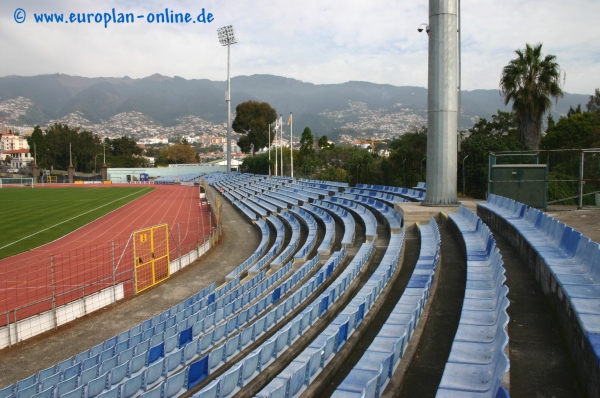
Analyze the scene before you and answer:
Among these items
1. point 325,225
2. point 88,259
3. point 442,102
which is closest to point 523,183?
point 442,102

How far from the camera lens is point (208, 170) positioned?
7288cm

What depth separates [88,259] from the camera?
16406 millimetres

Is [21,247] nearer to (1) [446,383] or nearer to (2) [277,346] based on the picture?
(2) [277,346]

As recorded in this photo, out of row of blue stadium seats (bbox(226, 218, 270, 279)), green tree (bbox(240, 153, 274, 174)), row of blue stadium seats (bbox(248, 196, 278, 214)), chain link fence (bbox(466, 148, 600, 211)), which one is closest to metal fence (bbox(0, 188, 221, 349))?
row of blue stadium seats (bbox(226, 218, 270, 279))

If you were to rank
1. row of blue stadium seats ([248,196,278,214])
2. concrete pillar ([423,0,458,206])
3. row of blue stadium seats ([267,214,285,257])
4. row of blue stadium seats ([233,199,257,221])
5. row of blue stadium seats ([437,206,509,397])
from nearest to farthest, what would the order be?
row of blue stadium seats ([437,206,509,397]) < concrete pillar ([423,0,458,206]) < row of blue stadium seats ([267,214,285,257]) < row of blue stadium seats ([248,196,278,214]) < row of blue stadium seats ([233,199,257,221])

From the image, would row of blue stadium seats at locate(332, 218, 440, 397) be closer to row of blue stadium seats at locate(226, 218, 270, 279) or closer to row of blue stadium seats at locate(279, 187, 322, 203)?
row of blue stadium seats at locate(226, 218, 270, 279)

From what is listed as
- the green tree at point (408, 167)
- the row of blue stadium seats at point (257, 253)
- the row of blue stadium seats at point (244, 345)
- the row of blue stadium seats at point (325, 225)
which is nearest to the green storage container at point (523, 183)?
the row of blue stadium seats at point (325, 225)

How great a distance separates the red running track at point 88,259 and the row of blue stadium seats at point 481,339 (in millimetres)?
8038

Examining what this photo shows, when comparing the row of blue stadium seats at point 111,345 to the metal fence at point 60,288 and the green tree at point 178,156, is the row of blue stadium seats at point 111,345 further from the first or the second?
the green tree at point 178,156

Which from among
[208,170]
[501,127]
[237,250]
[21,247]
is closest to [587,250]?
[237,250]

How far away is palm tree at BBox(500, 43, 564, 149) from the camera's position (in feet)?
74.6

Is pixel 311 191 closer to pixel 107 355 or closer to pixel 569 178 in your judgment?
pixel 569 178

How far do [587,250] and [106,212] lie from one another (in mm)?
30100

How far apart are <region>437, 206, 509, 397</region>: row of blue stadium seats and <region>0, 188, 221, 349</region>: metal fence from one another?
7893 millimetres
